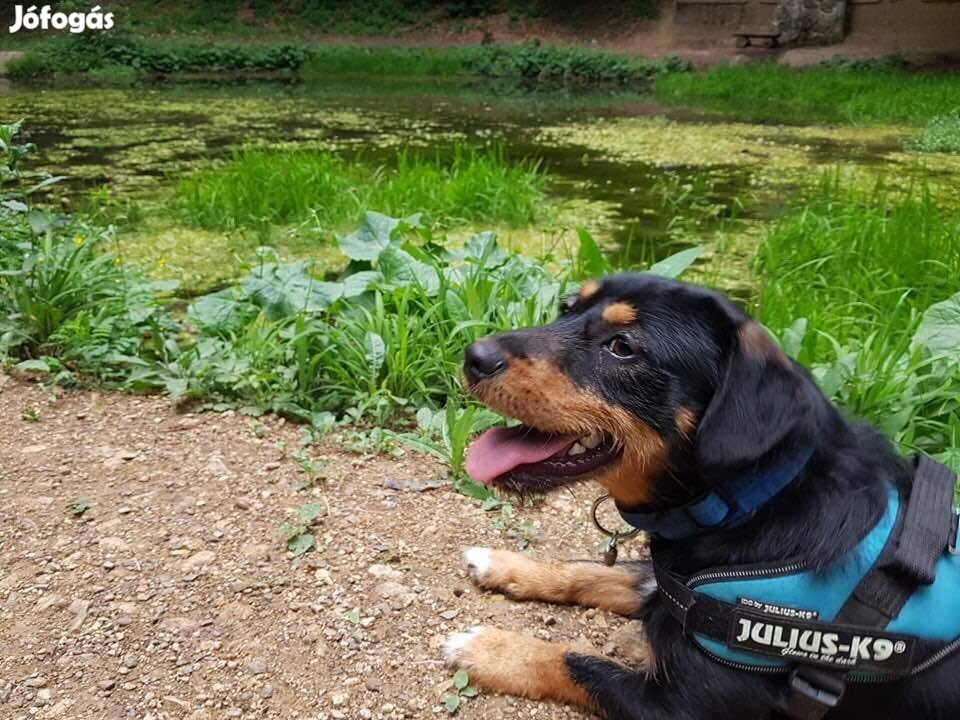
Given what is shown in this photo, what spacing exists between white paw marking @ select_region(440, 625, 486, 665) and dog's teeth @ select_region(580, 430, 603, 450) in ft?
2.06

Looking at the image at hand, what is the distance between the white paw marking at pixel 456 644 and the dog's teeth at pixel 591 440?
2.06 feet

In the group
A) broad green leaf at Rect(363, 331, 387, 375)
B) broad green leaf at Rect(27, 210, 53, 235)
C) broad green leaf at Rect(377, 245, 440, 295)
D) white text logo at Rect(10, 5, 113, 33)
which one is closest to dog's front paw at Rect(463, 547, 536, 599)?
broad green leaf at Rect(363, 331, 387, 375)

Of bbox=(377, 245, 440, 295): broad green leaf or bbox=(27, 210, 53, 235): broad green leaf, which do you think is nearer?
bbox=(27, 210, 53, 235): broad green leaf

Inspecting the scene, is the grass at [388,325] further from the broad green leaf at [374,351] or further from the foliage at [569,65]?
the foliage at [569,65]

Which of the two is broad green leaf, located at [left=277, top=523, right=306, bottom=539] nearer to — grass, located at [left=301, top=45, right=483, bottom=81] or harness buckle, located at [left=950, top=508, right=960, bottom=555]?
harness buckle, located at [left=950, top=508, right=960, bottom=555]

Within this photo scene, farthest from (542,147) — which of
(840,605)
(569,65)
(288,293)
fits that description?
(569,65)

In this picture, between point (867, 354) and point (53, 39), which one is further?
point (53, 39)

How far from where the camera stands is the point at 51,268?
13.2 ft

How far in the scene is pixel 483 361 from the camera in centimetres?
211

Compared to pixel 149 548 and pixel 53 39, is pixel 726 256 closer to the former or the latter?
pixel 149 548

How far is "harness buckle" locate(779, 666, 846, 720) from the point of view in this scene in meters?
1.79

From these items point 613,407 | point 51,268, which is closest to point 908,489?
point 613,407

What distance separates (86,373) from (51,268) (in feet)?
2.07

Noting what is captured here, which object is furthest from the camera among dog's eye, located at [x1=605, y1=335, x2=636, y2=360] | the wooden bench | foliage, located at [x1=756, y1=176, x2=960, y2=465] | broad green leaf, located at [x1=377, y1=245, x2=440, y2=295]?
the wooden bench
